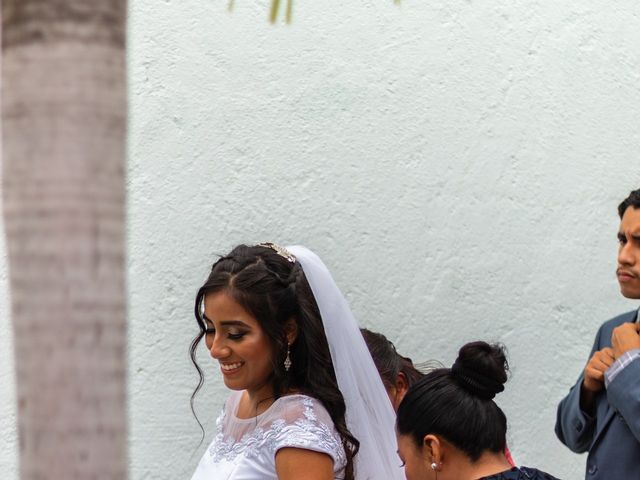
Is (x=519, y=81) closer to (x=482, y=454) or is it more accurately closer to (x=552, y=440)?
(x=552, y=440)

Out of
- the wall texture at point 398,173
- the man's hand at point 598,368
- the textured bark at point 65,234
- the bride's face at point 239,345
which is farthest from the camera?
the wall texture at point 398,173

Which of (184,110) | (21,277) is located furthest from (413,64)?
(21,277)

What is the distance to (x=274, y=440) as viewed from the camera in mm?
3104

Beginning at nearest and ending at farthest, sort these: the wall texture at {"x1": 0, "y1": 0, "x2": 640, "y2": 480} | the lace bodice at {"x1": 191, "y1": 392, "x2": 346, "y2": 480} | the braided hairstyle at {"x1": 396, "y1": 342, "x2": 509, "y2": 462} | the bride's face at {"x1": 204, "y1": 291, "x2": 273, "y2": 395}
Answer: the braided hairstyle at {"x1": 396, "y1": 342, "x2": 509, "y2": 462}
the lace bodice at {"x1": 191, "y1": 392, "x2": 346, "y2": 480}
the bride's face at {"x1": 204, "y1": 291, "x2": 273, "y2": 395}
the wall texture at {"x1": 0, "y1": 0, "x2": 640, "y2": 480}

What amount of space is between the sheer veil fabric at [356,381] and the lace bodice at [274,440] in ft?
0.50

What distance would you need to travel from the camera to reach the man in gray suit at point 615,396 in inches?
128

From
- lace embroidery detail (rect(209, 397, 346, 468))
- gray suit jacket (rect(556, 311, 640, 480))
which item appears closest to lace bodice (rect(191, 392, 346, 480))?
lace embroidery detail (rect(209, 397, 346, 468))

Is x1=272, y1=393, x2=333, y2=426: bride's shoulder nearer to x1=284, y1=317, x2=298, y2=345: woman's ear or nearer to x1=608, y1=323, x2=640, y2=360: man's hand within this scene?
x1=284, y1=317, x2=298, y2=345: woman's ear

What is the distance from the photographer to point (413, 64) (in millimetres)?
4645

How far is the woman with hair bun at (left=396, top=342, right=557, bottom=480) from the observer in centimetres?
294

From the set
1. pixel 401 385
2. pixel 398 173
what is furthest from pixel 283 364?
pixel 398 173

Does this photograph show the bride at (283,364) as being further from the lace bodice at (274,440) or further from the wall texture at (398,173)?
the wall texture at (398,173)

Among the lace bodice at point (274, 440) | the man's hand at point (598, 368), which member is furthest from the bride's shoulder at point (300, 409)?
the man's hand at point (598, 368)

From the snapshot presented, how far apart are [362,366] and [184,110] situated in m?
1.38
